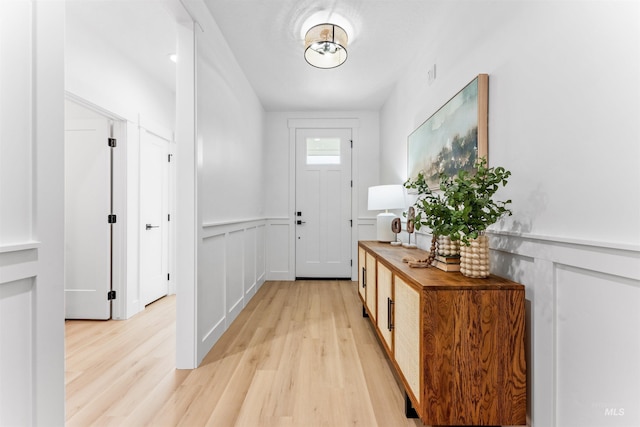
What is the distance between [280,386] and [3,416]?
1.22 meters

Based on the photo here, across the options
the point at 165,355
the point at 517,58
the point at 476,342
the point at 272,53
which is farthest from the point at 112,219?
the point at 517,58

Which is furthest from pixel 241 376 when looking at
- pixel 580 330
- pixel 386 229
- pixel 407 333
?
pixel 386 229

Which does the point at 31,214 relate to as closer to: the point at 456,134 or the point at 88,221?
the point at 456,134

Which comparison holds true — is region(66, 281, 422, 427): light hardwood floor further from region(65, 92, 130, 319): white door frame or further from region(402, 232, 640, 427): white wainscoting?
region(402, 232, 640, 427): white wainscoting

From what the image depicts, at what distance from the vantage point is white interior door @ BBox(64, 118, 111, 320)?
9.50ft

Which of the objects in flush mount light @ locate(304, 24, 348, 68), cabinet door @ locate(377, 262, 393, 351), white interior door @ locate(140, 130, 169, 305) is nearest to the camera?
cabinet door @ locate(377, 262, 393, 351)

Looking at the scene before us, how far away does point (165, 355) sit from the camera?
2.19 m

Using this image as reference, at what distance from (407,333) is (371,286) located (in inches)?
39.8

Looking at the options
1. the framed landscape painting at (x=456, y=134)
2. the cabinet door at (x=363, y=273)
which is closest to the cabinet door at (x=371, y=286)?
the cabinet door at (x=363, y=273)

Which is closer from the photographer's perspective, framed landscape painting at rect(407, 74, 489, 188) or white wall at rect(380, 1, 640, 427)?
white wall at rect(380, 1, 640, 427)

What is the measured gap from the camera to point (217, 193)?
250 centimetres

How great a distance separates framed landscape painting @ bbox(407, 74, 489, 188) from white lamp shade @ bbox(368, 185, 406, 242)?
360 mm

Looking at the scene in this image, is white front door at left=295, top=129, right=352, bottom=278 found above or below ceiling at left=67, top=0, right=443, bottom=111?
below

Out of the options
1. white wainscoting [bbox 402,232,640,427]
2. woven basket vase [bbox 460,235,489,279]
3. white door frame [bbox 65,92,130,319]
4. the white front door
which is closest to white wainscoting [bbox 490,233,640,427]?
white wainscoting [bbox 402,232,640,427]
